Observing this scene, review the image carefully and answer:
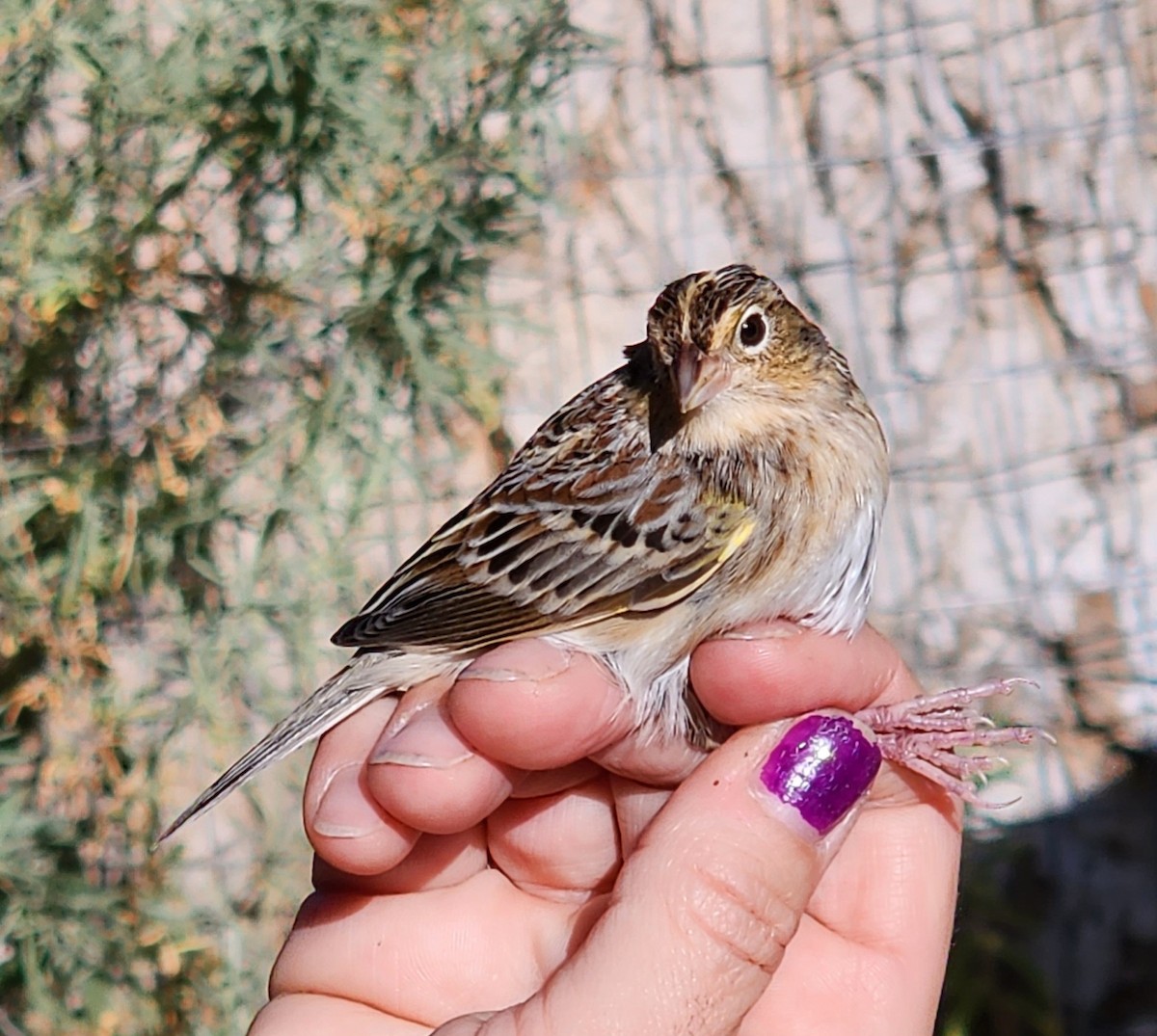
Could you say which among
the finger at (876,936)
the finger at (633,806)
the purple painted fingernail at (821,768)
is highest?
the purple painted fingernail at (821,768)

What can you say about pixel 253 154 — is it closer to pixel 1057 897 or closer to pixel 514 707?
pixel 514 707

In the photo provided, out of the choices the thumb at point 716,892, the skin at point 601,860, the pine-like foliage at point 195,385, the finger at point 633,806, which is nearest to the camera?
the thumb at point 716,892

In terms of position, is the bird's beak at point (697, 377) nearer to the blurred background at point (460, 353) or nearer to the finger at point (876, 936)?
the finger at point (876, 936)

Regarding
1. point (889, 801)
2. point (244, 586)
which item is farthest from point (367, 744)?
point (244, 586)

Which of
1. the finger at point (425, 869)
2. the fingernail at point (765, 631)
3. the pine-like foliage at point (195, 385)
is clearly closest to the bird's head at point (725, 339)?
the fingernail at point (765, 631)

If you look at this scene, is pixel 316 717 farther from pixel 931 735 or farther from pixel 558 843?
pixel 931 735
